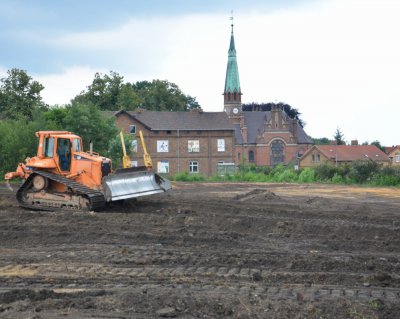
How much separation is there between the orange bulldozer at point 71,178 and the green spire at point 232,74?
247 ft

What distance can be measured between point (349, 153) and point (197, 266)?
7519cm

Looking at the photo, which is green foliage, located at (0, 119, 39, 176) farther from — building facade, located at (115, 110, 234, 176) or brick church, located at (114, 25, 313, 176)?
building facade, located at (115, 110, 234, 176)

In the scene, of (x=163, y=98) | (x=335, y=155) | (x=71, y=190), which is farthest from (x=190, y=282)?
(x=163, y=98)

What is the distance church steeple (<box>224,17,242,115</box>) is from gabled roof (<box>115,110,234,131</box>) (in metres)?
20.3

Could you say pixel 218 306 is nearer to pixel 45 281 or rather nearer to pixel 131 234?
pixel 45 281

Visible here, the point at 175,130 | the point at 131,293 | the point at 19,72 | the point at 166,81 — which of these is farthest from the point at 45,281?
the point at 166,81

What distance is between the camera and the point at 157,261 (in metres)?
10.9

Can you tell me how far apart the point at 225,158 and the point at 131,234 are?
58292 millimetres

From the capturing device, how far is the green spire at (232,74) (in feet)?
310

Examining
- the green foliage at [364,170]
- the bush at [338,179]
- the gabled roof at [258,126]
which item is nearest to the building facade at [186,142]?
Answer: the gabled roof at [258,126]

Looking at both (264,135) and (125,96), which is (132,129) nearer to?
(125,96)

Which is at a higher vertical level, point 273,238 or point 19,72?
point 19,72

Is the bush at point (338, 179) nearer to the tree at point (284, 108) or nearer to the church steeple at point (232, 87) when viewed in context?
the church steeple at point (232, 87)

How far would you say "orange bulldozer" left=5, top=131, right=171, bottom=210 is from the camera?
19109mm
